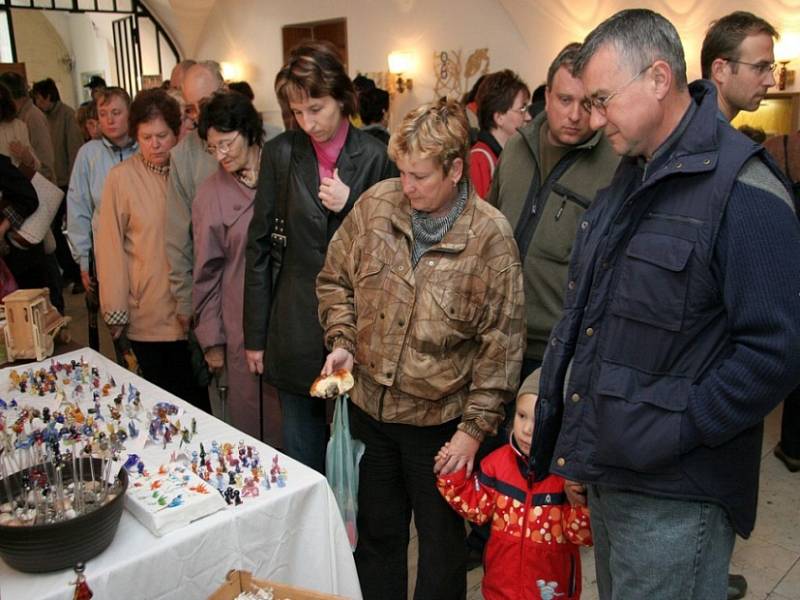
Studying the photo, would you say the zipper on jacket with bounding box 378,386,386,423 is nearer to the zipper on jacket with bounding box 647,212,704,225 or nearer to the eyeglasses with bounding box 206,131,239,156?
the zipper on jacket with bounding box 647,212,704,225

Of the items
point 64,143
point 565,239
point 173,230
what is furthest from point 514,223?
point 64,143

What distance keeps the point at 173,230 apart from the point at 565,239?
1.60 metres

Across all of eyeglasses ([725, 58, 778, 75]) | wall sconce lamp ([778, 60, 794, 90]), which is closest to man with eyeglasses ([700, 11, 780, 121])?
eyeglasses ([725, 58, 778, 75])

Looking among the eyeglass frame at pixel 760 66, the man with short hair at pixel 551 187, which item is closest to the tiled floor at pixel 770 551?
the man with short hair at pixel 551 187

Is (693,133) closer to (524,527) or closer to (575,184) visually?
(575,184)

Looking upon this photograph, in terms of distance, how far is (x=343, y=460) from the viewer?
2080 mm

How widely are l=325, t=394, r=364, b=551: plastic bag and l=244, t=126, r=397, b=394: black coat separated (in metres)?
0.33

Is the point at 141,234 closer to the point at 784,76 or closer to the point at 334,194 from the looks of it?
the point at 334,194

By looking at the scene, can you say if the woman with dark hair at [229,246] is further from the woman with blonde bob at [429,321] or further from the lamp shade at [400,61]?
the lamp shade at [400,61]

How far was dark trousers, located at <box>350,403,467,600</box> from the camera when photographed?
201 cm

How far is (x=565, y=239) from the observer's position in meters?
2.15

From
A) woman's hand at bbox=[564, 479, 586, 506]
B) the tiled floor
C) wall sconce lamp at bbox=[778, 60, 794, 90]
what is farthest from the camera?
wall sconce lamp at bbox=[778, 60, 794, 90]

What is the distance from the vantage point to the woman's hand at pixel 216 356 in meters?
2.85

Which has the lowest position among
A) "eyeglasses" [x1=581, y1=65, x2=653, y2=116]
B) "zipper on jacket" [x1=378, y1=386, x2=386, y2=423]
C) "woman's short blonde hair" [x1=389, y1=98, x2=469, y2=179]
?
"zipper on jacket" [x1=378, y1=386, x2=386, y2=423]
